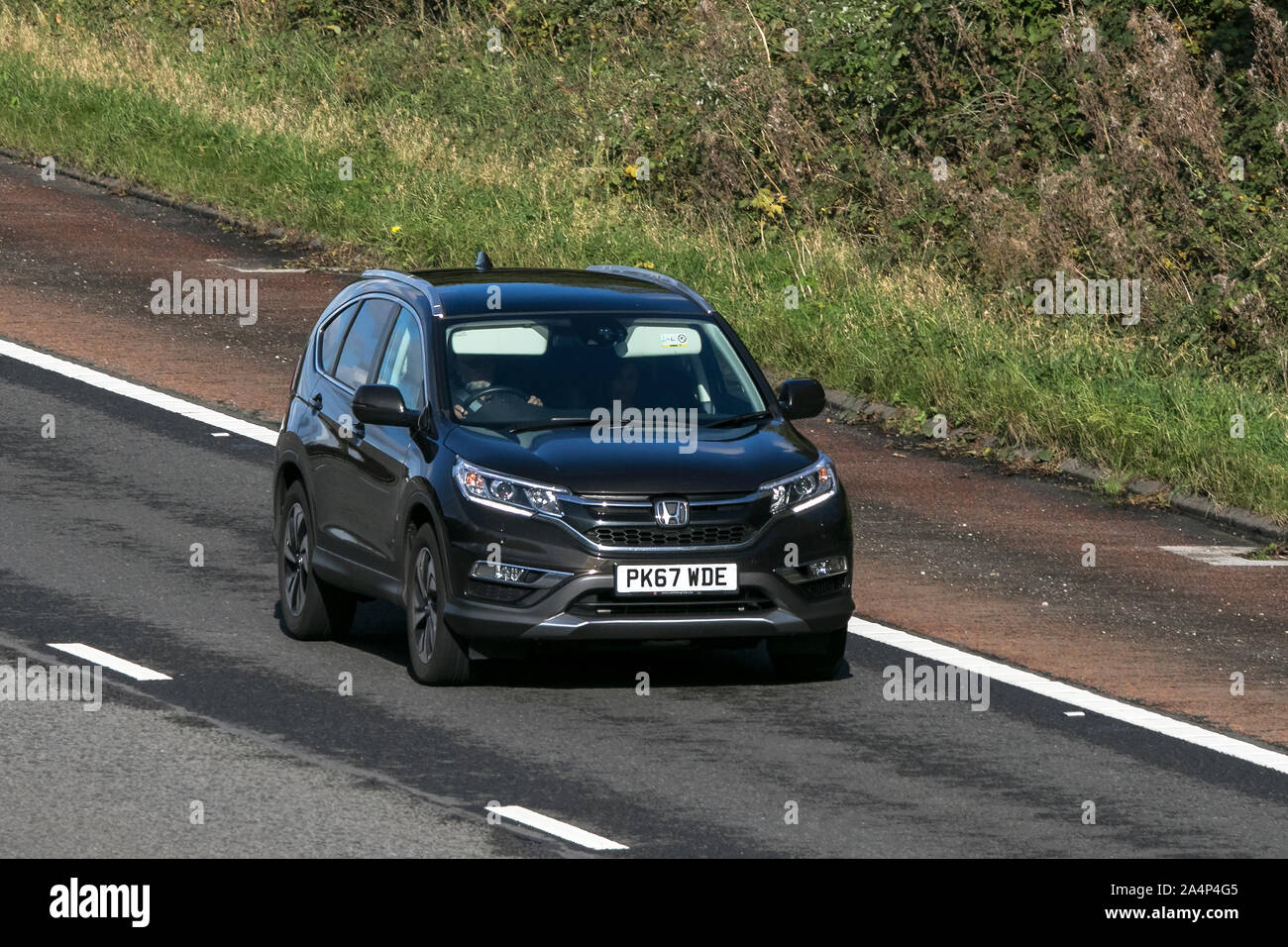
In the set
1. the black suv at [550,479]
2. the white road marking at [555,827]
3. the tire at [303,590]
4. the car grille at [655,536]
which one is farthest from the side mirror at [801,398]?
the white road marking at [555,827]

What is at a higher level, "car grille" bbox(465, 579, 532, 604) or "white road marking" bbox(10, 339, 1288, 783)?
"car grille" bbox(465, 579, 532, 604)

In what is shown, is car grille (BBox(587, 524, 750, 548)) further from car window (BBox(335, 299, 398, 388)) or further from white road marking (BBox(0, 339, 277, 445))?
white road marking (BBox(0, 339, 277, 445))

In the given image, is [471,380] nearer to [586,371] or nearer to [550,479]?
[586,371]

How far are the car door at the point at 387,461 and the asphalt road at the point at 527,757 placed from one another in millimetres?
629

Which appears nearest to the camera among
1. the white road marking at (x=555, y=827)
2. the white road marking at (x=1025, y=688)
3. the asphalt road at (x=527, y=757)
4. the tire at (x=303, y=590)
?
the white road marking at (x=555, y=827)

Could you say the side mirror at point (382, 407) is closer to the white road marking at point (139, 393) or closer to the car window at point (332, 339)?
the car window at point (332, 339)

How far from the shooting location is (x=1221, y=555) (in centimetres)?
1497

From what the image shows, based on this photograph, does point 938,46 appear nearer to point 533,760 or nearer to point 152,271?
point 152,271

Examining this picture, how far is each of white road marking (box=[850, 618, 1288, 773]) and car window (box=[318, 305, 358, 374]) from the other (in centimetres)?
305

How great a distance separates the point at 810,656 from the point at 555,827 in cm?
296

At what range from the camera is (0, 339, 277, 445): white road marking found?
17.9 meters

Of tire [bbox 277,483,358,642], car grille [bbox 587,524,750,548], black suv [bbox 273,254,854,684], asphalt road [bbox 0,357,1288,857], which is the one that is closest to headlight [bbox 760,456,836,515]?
black suv [bbox 273,254,854,684]

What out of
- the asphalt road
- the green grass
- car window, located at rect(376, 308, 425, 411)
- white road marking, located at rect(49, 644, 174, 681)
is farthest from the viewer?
the green grass

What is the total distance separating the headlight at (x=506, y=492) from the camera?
10.9 metres
